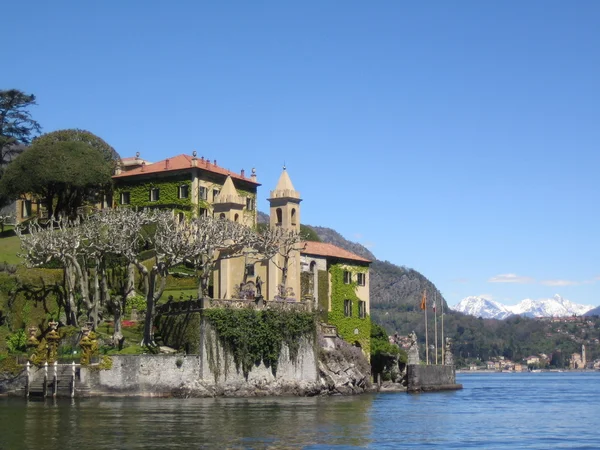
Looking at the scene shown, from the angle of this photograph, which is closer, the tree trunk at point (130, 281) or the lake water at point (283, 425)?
the lake water at point (283, 425)

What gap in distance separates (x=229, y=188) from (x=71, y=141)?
20459 millimetres

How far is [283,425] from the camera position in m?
48.9

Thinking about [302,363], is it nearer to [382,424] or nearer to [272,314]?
[272,314]

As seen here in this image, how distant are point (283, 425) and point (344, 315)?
44.7 m

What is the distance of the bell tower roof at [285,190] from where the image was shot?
87.5 metres

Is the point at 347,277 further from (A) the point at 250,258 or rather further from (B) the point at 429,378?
(A) the point at 250,258

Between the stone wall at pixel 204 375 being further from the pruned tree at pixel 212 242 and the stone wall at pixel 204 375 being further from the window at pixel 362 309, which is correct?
the window at pixel 362 309

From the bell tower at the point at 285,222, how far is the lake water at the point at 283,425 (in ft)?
53.2

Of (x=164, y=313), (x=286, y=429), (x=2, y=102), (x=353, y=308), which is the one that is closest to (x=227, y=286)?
(x=164, y=313)

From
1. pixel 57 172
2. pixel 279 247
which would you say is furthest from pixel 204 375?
pixel 57 172

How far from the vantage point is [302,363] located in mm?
73875

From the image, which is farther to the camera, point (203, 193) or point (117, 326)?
point (203, 193)

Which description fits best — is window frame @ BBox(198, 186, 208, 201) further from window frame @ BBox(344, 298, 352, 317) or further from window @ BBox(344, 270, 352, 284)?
window frame @ BBox(344, 298, 352, 317)

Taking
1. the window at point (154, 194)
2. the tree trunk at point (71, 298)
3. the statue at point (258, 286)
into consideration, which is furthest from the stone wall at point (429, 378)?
the tree trunk at point (71, 298)
